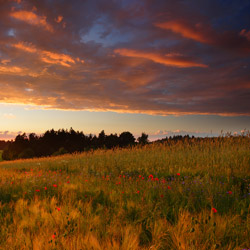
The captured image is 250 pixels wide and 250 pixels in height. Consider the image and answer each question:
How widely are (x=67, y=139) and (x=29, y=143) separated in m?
9.07

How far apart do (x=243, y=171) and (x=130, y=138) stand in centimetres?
4821

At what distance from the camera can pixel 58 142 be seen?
5403 cm

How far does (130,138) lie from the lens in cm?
5462

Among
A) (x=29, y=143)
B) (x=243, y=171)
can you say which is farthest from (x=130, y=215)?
(x=29, y=143)

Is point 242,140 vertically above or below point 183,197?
above

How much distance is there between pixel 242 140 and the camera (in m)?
A: 11.5

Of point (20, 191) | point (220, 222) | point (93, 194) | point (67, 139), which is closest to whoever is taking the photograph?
point (220, 222)

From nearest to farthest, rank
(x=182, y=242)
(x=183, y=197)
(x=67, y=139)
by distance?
(x=182, y=242) → (x=183, y=197) → (x=67, y=139)

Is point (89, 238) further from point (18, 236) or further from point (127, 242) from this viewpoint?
point (18, 236)

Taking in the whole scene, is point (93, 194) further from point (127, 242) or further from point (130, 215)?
point (127, 242)

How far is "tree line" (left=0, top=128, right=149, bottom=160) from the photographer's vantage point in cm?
5122

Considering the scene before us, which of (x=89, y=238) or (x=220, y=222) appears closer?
(x=89, y=238)

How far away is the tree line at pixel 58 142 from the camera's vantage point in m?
51.2

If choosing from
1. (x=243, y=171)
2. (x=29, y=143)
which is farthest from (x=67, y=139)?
(x=243, y=171)
